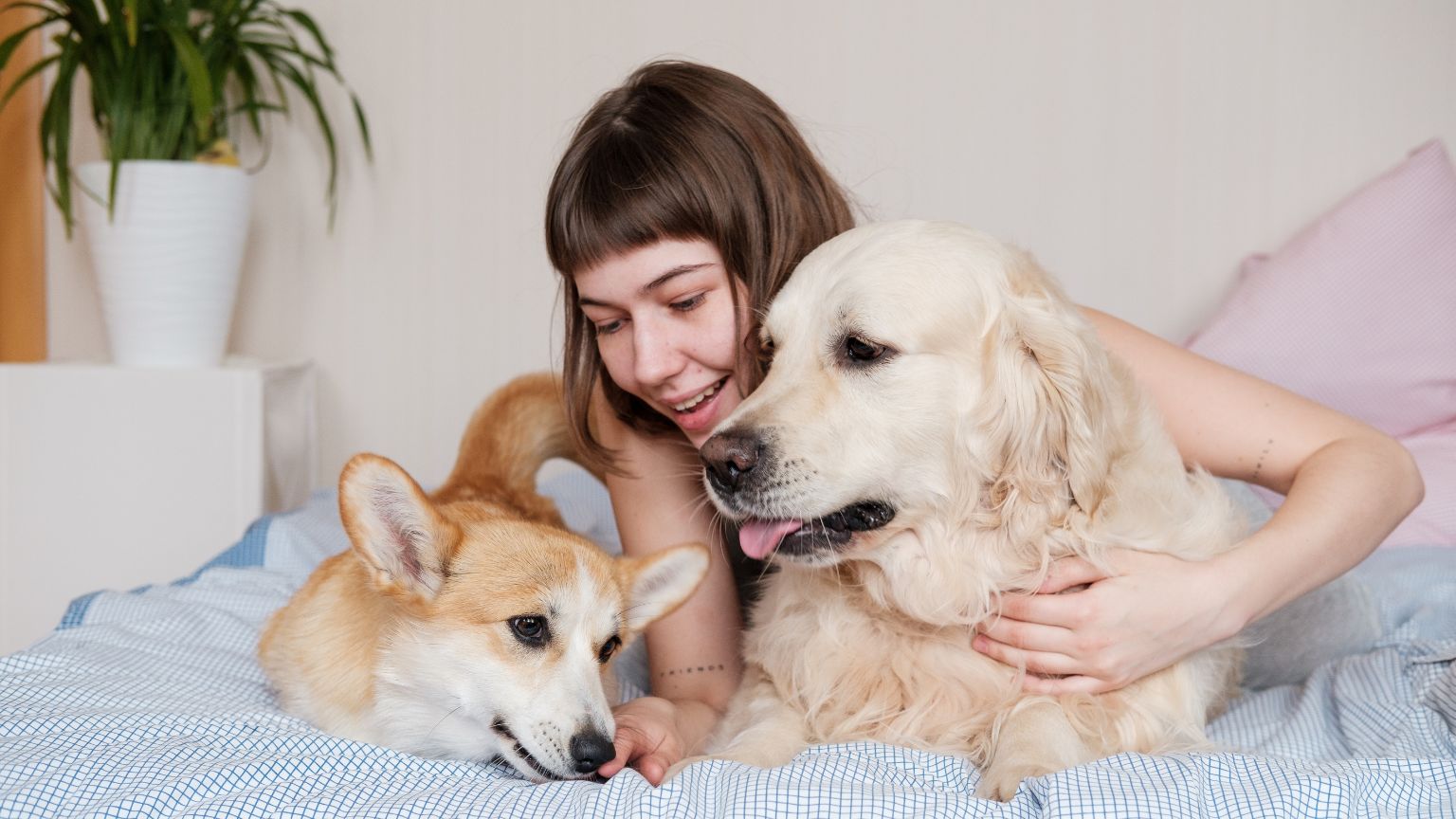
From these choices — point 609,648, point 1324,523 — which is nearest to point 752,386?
point 609,648

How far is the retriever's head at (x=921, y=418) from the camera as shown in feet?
4.57

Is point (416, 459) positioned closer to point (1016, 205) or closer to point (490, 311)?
point (490, 311)

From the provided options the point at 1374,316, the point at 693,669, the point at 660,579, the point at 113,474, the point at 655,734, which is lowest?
the point at 113,474

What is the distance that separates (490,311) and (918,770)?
271 centimetres

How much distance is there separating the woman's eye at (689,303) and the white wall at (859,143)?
1499 mm

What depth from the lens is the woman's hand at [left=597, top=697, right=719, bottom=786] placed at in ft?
4.66

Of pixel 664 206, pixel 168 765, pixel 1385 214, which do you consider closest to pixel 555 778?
pixel 168 765

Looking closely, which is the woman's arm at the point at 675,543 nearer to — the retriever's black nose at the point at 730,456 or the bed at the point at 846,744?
the bed at the point at 846,744

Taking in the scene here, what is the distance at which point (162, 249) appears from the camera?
304cm

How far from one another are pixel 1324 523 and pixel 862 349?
2.19 feet

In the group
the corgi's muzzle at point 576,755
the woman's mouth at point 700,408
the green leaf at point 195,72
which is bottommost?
the corgi's muzzle at point 576,755

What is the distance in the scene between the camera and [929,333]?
1418mm

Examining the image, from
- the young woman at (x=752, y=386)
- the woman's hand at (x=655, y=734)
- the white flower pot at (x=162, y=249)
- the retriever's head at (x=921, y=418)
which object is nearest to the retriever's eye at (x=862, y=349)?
the retriever's head at (x=921, y=418)

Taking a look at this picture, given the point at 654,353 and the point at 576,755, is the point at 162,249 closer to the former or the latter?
the point at 654,353
